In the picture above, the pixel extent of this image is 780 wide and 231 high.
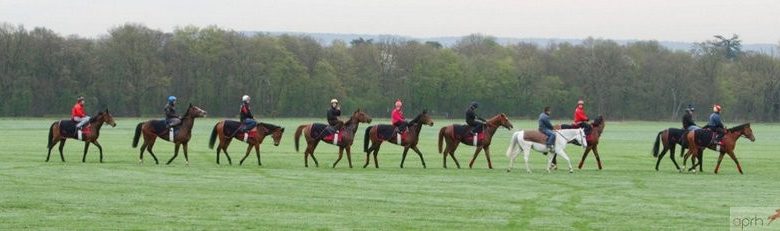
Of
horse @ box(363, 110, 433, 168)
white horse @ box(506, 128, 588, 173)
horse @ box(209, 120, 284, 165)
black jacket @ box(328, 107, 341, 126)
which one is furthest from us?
horse @ box(209, 120, 284, 165)

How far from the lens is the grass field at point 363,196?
20.9m

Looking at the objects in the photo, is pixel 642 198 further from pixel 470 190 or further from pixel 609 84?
pixel 609 84

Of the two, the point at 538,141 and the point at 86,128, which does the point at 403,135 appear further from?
the point at 86,128

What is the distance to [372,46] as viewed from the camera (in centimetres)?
13612

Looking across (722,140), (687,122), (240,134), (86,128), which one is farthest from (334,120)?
(722,140)

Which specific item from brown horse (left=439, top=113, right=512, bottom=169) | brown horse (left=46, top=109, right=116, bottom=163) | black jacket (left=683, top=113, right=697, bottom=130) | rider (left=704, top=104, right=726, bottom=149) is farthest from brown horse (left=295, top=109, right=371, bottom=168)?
rider (left=704, top=104, right=726, bottom=149)

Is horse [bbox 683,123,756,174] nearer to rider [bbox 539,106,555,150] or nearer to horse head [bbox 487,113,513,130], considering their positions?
rider [bbox 539,106,555,150]

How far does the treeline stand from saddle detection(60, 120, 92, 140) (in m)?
79.5

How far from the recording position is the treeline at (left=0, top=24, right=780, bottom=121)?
→ 11719 centimetres

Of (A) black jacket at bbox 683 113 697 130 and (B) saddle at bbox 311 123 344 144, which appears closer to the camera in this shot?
(B) saddle at bbox 311 123 344 144

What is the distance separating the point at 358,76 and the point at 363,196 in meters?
107

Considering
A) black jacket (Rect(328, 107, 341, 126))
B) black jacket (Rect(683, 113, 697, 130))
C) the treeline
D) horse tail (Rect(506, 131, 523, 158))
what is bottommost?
the treeline

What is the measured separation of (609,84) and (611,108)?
3115mm

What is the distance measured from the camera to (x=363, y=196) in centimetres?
2567
